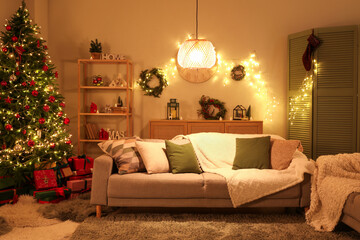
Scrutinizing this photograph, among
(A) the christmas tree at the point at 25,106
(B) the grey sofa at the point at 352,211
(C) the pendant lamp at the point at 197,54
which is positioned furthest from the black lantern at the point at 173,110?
(B) the grey sofa at the point at 352,211

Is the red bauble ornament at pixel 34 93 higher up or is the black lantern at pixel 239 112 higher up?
the red bauble ornament at pixel 34 93

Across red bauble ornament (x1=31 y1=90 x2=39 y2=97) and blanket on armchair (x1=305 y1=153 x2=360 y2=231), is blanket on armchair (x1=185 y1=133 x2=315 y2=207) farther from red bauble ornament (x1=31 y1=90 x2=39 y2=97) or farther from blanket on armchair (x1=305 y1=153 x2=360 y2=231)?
red bauble ornament (x1=31 y1=90 x2=39 y2=97)

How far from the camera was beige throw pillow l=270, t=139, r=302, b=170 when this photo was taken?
349 cm

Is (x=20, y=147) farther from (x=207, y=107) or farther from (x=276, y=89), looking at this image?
(x=276, y=89)

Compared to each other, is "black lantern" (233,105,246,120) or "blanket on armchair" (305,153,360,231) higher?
"black lantern" (233,105,246,120)

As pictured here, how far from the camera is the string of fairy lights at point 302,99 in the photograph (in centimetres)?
493

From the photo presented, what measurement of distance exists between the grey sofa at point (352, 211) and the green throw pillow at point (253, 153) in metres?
1.00

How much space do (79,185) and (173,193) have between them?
4.77 ft

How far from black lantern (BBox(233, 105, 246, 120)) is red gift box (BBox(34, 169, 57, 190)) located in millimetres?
2906

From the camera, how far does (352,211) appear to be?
8.39 feet

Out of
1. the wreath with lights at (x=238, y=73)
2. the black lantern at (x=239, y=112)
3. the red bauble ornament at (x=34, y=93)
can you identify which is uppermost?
the wreath with lights at (x=238, y=73)

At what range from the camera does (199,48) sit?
14.2 ft

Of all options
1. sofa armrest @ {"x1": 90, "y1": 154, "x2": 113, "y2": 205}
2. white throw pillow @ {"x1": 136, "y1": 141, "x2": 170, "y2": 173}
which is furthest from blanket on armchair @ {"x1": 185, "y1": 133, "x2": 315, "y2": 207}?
sofa armrest @ {"x1": 90, "y1": 154, "x2": 113, "y2": 205}

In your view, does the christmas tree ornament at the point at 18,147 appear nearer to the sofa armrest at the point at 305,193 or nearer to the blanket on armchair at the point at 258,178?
the blanket on armchair at the point at 258,178
